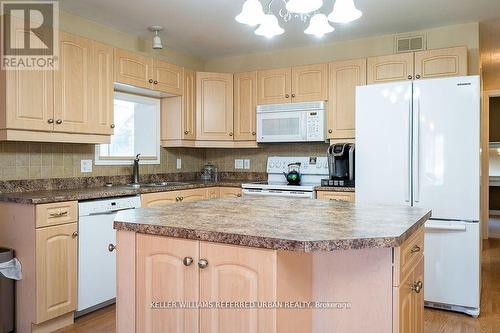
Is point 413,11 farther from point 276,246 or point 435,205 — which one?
point 276,246

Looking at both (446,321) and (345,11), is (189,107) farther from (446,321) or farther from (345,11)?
(446,321)

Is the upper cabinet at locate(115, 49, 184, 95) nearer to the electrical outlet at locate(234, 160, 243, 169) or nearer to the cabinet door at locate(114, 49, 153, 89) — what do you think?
the cabinet door at locate(114, 49, 153, 89)

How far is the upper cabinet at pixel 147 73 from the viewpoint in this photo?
3.39 meters

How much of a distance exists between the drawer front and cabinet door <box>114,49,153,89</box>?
3.94 ft

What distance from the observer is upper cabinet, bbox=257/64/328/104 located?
3891 mm

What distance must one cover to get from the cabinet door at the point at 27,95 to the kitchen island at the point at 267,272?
1374 millimetres

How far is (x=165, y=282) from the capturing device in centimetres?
159

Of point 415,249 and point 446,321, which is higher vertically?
point 415,249

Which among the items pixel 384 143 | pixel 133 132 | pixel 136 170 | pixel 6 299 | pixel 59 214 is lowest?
pixel 6 299

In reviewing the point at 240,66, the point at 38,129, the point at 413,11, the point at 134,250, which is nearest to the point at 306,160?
the point at 240,66

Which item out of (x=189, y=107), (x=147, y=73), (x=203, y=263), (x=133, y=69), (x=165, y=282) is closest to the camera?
(x=203, y=263)

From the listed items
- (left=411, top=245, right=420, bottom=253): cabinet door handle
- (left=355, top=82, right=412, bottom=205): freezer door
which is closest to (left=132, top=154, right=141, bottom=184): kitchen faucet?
(left=355, top=82, right=412, bottom=205): freezer door

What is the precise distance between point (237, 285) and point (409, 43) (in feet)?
10.5

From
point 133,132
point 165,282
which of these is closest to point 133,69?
point 133,132
